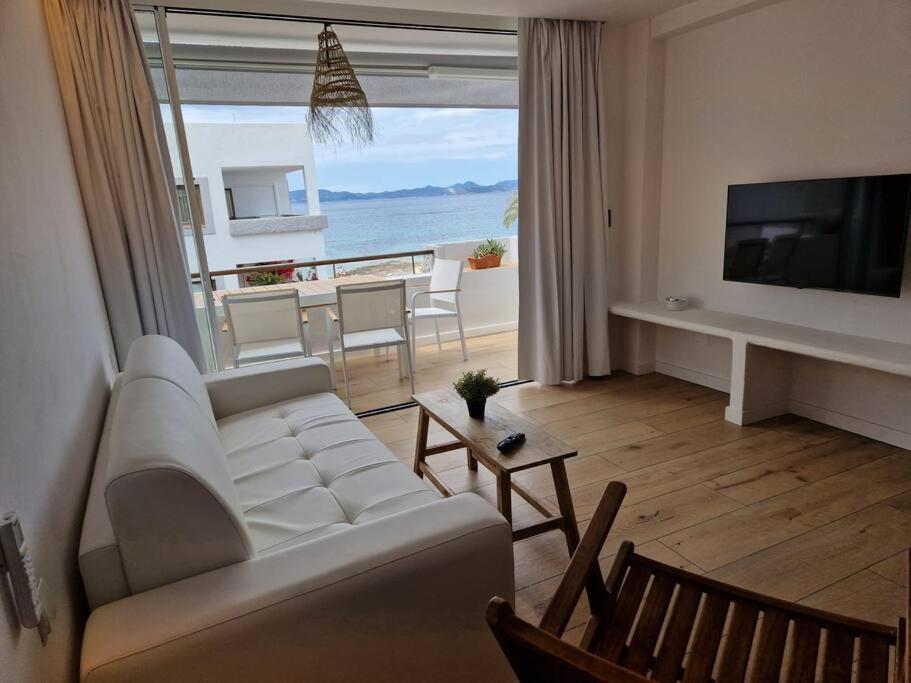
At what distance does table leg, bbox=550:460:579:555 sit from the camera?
2006 mm

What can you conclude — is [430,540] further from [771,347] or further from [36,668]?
[771,347]

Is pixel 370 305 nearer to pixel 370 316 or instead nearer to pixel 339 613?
pixel 370 316

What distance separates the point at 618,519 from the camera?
7.61 ft

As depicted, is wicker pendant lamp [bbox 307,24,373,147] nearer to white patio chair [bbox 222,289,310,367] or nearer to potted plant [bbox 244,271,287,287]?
white patio chair [bbox 222,289,310,367]

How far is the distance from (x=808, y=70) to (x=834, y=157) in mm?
481

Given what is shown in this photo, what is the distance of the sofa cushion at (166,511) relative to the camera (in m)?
1.10

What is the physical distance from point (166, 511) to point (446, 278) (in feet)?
12.8

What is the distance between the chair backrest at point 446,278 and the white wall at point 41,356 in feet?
9.46

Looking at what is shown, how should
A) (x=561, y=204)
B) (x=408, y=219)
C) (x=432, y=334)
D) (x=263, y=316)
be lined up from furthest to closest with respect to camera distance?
1. (x=408, y=219)
2. (x=432, y=334)
3. (x=561, y=204)
4. (x=263, y=316)

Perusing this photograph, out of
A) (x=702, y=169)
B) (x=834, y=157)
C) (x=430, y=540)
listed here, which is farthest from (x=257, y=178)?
(x=430, y=540)

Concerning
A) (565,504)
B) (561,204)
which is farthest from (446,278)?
(565,504)

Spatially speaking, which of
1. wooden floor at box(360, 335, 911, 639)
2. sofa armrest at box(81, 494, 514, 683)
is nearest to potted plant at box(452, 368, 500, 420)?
wooden floor at box(360, 335, 911, 639)

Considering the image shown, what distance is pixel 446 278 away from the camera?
4891mm

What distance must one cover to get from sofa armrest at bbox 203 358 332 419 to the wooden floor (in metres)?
0.69
